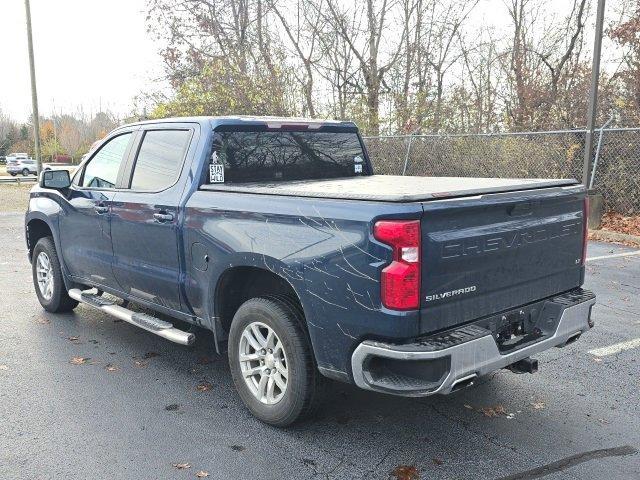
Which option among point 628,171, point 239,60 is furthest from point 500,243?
point 239,60

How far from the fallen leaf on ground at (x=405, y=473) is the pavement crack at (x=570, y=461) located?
17.8 inches

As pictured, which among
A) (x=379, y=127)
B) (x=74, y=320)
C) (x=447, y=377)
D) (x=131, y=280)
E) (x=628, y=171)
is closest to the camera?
(x=447, y=377)

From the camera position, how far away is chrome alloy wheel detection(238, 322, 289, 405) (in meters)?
3.78

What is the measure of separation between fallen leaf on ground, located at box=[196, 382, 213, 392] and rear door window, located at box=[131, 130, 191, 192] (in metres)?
1.50

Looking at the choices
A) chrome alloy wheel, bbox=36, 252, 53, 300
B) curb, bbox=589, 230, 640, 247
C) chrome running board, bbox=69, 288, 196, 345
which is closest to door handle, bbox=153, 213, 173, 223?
chrome running board, bbox=69, 288, 196, 345

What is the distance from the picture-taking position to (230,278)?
406 centimetres

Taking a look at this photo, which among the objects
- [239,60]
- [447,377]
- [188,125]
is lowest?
[447,377]

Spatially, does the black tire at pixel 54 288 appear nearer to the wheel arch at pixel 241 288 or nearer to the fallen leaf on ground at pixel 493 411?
the wheel arch at pixel 241 288

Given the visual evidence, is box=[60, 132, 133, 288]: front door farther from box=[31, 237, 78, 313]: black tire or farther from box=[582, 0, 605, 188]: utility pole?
box=[582, 0, 605, 188]: utility pole

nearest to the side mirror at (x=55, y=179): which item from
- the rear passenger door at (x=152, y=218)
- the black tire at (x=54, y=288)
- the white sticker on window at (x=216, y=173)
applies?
the black tire at (x=54, y=288)

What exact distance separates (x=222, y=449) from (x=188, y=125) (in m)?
2.39

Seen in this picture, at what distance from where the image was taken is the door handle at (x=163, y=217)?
438 cm

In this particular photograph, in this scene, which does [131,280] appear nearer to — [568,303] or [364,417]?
[364,417]

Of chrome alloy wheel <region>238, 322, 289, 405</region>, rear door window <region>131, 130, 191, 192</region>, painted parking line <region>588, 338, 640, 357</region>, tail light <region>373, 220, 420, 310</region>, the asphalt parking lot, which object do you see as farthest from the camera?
painted parking line <region>588, 338, 640, 357</region>
